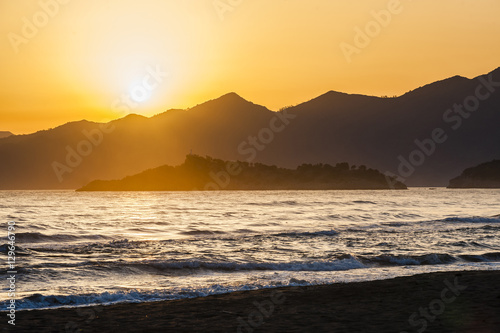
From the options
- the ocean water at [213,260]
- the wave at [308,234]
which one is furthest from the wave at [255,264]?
the wave at [308,234]

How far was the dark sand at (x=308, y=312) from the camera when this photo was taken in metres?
12.5

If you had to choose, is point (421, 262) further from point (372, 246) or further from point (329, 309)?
point (329, 309)

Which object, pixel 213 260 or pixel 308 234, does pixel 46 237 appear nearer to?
pixel 213 260

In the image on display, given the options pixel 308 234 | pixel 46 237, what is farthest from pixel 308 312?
pixel 46 237

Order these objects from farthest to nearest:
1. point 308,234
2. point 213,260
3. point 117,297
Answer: point 308,234
point 213,260
point 117,297

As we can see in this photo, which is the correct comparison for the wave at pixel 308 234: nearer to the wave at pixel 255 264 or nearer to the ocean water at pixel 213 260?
the ocean water at pixel 213 260

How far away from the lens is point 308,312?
1409 cm

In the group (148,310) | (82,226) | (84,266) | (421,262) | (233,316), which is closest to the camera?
(233,316)

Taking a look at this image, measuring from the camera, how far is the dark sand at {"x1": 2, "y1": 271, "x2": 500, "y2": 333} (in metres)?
12.5

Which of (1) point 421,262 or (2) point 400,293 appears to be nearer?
(2) point 400,293

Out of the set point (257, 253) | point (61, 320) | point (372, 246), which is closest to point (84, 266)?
point (257, 253)

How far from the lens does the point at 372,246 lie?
31.8 meters

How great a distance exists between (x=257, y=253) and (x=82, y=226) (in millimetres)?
22635

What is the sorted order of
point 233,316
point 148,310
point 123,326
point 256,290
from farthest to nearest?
point 256,290 → point 148,310 → point 233,316 → point 123,326
